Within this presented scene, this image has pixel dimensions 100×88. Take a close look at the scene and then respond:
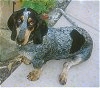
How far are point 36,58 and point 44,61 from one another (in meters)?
0.16

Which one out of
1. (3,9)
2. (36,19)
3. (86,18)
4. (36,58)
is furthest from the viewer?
(86,18)

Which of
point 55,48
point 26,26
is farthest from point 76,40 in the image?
point 26,26

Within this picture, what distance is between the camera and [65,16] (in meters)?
5.48

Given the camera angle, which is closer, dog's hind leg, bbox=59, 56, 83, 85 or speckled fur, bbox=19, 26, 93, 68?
speckled fur, bbox=19, 26, 93, 68

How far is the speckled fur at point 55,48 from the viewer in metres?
4.40

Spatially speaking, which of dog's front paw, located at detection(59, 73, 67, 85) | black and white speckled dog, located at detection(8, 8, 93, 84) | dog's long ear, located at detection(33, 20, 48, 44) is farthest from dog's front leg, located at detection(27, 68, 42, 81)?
dog's long ear, located at detection(33, 20, 48, 44)

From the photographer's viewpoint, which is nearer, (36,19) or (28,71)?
(36,19)

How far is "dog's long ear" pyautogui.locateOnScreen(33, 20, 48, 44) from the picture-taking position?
4.13 m

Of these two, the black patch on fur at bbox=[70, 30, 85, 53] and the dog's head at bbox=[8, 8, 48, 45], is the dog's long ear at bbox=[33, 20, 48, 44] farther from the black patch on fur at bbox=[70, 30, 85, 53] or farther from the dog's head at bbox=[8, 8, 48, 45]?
the black patch on fur at bbox=[70, 30, 85, 53]

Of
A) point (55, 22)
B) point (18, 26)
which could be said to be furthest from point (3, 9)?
point (18, 26)

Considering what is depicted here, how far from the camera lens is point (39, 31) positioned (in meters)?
4.16

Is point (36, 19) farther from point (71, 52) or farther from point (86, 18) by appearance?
point (86, 18)

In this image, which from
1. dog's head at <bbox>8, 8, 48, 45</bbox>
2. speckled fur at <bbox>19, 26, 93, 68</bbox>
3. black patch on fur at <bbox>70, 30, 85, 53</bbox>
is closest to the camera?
dog's head at <bbox>8, 8, 48, 45</bbox>

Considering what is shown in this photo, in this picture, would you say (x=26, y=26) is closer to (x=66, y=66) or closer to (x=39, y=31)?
(x=39, y=31)
